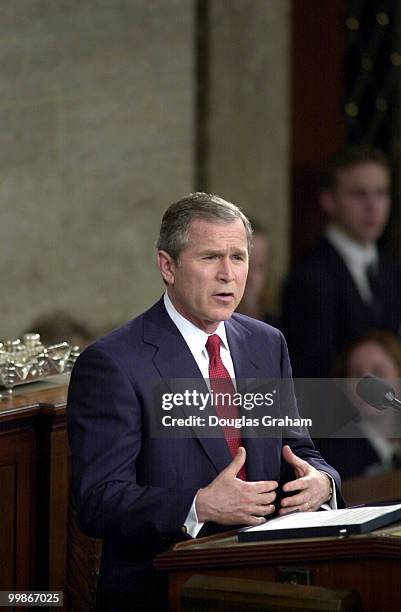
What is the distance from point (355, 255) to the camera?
688cm

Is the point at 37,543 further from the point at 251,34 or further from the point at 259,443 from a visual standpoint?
the point at 251,34

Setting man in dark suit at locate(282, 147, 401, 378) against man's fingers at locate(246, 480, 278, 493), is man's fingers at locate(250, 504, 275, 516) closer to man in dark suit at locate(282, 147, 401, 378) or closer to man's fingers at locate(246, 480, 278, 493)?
man's fingers at locate(246, 480, 278, 493)

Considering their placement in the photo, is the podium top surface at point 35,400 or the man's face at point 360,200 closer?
the podium top surface at point 35,400

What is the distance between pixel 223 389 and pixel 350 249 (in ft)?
12.0

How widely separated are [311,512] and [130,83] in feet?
14.8

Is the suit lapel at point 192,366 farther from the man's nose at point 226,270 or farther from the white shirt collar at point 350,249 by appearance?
the white shirt collar at point 350,249

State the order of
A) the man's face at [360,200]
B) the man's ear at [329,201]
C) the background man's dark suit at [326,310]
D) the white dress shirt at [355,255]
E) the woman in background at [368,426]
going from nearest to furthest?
the woman in background at [368,426] → the background man's dark suit at [326,310] → the white dress shirt at [355,255] → the man's face at [360,200] → the man's ear at [329,201]

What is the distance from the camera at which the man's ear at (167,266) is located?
129 inches

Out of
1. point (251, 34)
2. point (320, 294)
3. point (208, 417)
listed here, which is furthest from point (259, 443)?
point (251, 34)

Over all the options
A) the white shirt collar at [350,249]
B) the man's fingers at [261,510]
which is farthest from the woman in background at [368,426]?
the man's fingers at [261,510]

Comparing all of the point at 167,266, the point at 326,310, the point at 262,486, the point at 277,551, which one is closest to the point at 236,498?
the point at 262,486

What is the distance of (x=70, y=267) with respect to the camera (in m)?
7.00

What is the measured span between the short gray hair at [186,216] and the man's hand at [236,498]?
55cm

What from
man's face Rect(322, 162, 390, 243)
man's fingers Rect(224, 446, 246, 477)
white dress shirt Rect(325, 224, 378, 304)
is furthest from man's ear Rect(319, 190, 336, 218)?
man's fingers Rect(224, 446, 246, 477)
